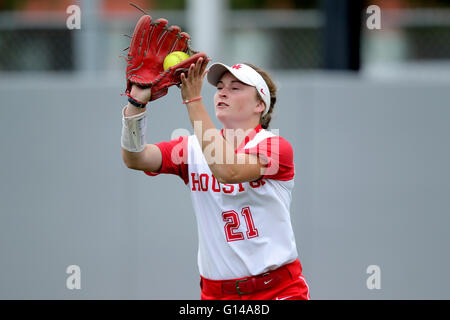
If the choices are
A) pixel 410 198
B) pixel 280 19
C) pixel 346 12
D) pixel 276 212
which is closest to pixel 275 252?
pixel 276 212

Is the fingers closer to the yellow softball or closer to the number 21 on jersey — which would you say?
the yellow softball

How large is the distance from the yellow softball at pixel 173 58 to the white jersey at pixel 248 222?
0.50 m

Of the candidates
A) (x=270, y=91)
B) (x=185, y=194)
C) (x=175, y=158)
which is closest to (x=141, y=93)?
(x=175, y=158)

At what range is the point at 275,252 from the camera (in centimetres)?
276

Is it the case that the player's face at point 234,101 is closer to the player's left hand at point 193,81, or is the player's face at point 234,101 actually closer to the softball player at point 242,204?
the softball player at point 242,204

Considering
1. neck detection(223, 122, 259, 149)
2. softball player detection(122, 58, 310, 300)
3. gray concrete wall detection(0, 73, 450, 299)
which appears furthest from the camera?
gray concrete wall detection(0, 73, 450, 299)

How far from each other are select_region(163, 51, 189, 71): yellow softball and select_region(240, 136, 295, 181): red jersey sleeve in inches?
19.9

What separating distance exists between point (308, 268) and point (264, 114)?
181 centimetres

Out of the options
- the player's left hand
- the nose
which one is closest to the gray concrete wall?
the nose

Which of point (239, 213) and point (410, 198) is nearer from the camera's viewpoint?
point (239, 213)

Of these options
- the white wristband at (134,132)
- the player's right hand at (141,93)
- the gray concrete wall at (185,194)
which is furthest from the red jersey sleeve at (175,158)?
the gray concrete wall at (185,194)

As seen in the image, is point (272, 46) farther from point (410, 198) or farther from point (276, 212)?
point (276, 212)

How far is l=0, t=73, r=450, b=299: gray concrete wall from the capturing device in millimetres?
4348

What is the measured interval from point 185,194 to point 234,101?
1812mm
